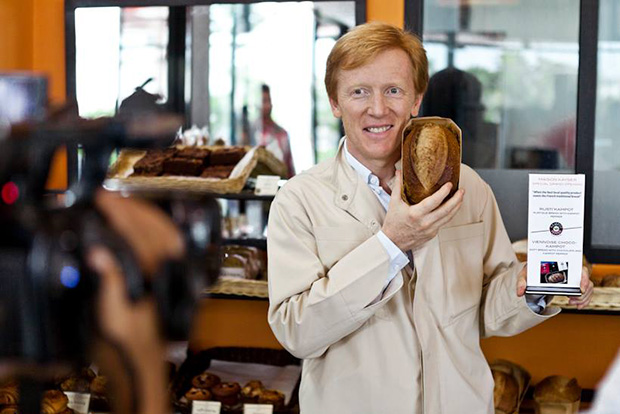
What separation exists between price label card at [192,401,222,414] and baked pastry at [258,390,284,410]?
0.16 meters

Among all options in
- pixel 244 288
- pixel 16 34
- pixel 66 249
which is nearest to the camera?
pixel 66 249

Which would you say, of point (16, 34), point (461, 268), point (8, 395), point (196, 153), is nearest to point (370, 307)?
point (461, 268)

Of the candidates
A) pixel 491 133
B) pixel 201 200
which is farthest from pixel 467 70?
pixel 201 200

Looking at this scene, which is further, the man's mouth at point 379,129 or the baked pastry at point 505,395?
the baked pastry at point 505,395

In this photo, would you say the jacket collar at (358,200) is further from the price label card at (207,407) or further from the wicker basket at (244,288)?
the price label card at (207,407)

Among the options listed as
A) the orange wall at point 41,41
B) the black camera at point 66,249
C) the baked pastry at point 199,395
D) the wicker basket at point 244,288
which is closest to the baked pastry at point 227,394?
the baked pastry at point 199,395

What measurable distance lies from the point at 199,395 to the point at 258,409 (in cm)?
23

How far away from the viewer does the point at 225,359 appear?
3.52m

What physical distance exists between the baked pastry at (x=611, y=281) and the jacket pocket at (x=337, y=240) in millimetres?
1385

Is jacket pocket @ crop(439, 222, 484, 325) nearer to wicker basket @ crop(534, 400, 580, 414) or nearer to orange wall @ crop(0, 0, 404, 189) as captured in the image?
wicker basket @ crop(534, 400, 580, 414)

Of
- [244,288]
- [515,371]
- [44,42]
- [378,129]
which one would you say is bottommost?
[515,371]

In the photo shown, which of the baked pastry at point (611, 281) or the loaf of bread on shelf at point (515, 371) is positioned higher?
the baked pastry at point (611, 281)

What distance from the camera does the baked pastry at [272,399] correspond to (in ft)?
10.3

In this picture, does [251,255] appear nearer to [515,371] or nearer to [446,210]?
[515,371]
